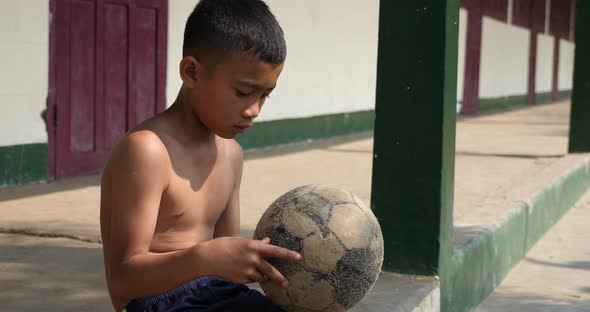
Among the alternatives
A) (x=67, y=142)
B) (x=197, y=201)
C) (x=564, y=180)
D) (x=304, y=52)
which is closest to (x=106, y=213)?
(x=197, y=201)

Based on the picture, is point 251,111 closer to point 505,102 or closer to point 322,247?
point 322,247

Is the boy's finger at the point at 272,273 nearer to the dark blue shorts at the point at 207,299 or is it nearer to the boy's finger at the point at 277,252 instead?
the boy's finger at the point at 277,252

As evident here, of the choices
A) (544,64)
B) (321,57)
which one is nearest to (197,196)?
(321,57)

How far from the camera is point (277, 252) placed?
2.62 meters

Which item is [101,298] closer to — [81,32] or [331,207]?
[331,207]

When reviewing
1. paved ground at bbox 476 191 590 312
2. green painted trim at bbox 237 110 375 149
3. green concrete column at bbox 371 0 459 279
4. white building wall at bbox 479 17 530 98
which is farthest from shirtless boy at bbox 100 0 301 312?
white building wall at bbox 479 17 530 98

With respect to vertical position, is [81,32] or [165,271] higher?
[81,32]

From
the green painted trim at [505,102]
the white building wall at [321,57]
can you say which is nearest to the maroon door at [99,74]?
the white building wall at [321,57]

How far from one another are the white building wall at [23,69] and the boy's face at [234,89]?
15.8ft

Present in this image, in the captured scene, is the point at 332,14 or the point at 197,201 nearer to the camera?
the point at 197,201

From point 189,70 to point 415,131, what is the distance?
167 centimetres

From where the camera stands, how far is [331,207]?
115 inches

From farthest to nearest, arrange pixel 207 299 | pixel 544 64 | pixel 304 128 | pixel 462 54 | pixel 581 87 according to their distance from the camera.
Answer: pixel 544 64, pixel 462 54, pixel 304 128, pixel 581 87, pixel 207 299

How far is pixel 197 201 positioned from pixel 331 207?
1.32ft
